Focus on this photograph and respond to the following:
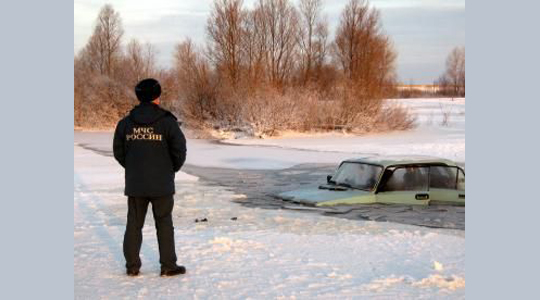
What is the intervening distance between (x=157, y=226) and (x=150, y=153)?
2.53 feet

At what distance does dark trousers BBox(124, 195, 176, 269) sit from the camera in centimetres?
627

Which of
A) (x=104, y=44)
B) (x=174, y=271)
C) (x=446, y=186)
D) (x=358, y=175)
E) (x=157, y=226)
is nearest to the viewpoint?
(x=157, y=226)

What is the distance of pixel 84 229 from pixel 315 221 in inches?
142

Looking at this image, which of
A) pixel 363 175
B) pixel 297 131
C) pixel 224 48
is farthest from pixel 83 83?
pixel 363 175

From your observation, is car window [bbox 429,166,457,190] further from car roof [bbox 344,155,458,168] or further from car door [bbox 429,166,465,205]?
car roof [bbox 344,155,458,168]

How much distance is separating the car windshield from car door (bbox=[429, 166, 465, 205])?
43.0 inches

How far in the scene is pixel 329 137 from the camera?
42.7 metres

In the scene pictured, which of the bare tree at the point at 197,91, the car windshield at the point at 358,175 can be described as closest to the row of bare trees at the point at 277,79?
the bare tree at the point at 197,91

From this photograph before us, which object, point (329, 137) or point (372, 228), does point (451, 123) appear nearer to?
Result: point (329, 137)

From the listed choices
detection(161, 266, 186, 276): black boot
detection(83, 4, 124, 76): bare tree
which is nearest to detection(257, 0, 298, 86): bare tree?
detection(83, 4, 124, 76): bare tree

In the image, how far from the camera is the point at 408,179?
12.3m

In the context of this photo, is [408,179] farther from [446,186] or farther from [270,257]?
[270,257]

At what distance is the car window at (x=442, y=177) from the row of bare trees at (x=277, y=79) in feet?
98.7

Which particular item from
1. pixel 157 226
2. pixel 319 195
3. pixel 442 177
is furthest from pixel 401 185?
Result: pixel 157 226
